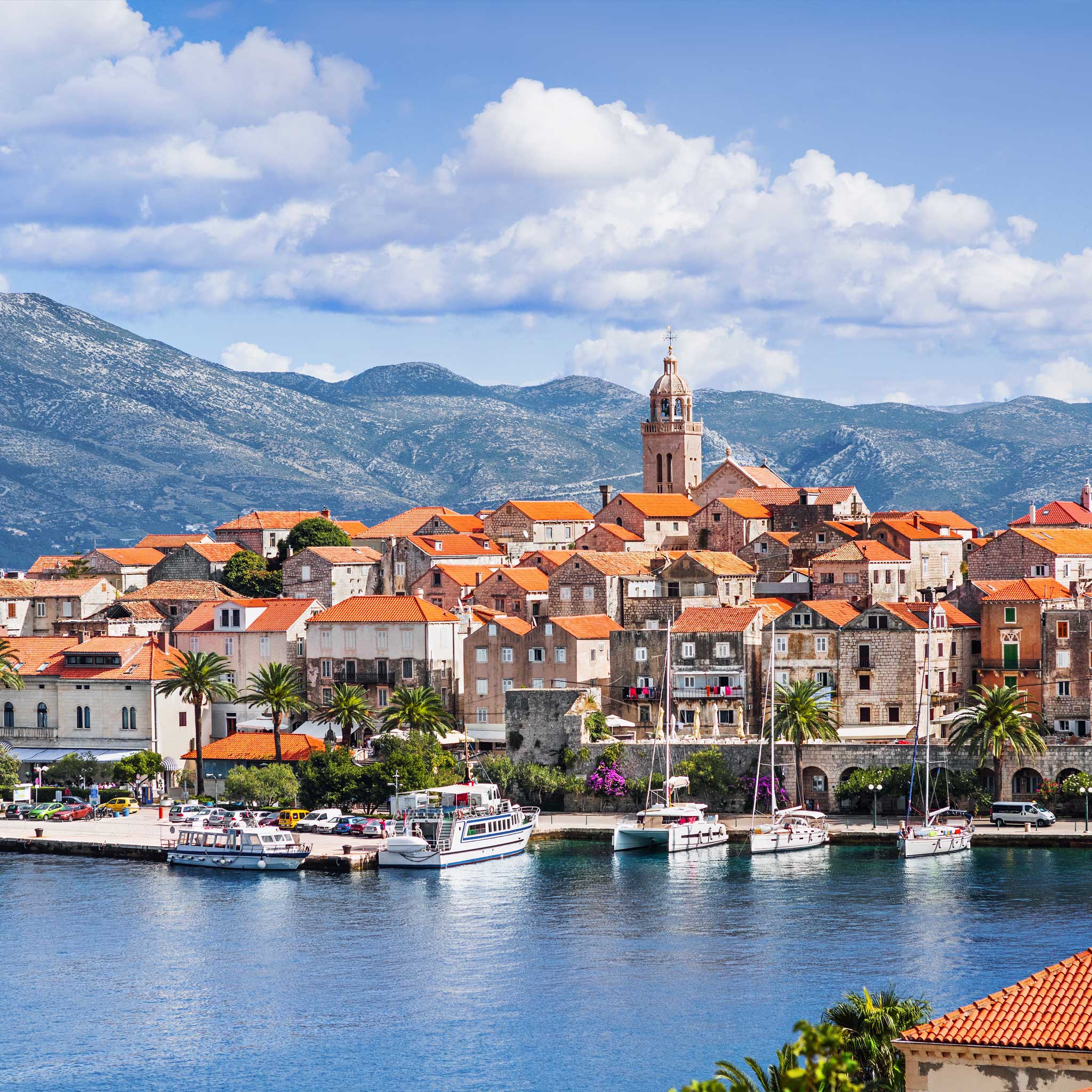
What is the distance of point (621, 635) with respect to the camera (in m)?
106

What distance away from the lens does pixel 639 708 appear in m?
105

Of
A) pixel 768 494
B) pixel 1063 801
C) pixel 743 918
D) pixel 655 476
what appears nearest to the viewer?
pixel 743 918

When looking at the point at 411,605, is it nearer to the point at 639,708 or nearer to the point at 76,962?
the point at 639,708

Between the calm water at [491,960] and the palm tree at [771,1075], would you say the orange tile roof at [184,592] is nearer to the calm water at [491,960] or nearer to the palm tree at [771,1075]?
the calm water at [491,960]

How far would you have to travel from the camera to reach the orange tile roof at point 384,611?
110250mm

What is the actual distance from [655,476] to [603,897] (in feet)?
300

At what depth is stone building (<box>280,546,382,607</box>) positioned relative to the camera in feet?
439

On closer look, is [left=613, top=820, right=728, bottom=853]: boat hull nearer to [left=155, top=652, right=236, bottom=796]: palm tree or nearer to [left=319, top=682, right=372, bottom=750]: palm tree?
[left=319, top=682, right=372, bottom=750]: palm tree

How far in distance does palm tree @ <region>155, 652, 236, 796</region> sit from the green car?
7.43 m

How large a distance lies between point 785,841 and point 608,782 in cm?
1284

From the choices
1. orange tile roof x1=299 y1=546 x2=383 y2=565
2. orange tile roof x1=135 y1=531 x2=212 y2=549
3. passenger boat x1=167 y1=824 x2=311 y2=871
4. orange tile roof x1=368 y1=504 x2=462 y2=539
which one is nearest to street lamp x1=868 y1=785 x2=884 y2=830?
passenger boat x1=167 y1=824 x2=311 y2=871

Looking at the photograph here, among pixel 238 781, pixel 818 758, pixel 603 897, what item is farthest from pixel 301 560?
pixel 603 897

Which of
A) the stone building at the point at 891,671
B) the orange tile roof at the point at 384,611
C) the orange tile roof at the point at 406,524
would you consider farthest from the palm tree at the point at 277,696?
the orange tile roof at the point at 406,524

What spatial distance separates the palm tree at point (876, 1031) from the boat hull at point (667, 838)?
167ft
